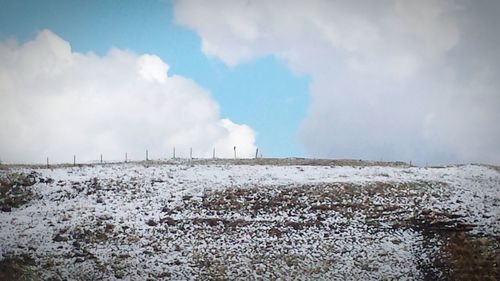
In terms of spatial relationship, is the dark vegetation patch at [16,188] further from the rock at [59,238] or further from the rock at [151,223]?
the rock at [151,223]

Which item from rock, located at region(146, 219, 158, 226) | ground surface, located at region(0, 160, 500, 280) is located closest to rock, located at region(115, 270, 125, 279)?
ground surface, located at region(0, 160, 500, 280)

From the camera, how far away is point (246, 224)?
2966cm

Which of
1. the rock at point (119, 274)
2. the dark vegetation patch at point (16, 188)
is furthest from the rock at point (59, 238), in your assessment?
the dark vegetation patch at point (16, 188)

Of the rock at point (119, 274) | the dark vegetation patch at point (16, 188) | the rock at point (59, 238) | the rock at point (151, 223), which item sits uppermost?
the dark vegetation patch at point (16, 188)

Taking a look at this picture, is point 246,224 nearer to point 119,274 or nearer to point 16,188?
point 119,274

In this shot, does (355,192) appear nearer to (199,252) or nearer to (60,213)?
(199,252)

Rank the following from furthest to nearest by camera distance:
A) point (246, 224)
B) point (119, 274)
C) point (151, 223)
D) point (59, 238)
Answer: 1. point (246, 224)
2. point (151, 223)
3. point (59, 238)
4. point (119, 274)

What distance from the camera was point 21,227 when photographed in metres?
28.6

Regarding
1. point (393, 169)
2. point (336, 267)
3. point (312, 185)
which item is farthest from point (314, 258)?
point (393, 169)

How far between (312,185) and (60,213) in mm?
15149

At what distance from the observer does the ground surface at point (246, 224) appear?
25922 mm

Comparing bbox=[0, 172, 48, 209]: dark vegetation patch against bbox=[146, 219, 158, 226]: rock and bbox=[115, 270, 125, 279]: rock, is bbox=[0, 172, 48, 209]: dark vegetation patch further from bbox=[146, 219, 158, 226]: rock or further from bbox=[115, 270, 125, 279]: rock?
bbox=[115, 270, 125, 279]: rock

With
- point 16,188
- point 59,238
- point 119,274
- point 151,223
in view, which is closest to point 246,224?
point 151,223

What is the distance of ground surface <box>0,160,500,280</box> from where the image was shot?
2592cm
